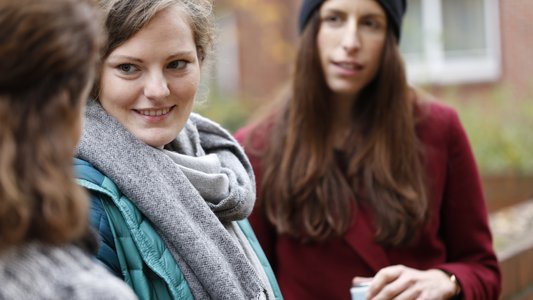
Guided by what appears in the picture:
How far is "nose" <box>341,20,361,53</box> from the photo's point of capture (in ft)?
10.4

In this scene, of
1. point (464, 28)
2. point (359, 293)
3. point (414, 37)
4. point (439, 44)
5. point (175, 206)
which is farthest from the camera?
point (464, 28)

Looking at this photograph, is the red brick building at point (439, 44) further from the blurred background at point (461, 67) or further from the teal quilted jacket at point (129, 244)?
the teal quilted jacket at point (129, 244)

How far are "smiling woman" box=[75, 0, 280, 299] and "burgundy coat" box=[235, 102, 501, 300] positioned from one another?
82 centimetres

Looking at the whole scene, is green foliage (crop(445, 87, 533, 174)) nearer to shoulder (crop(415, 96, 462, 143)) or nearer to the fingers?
shoulder (crop(415, 96, 462, 143))

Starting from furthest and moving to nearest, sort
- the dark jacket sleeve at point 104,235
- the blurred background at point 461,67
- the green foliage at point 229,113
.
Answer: the green foliage at point 229,113
the blurred background at point 461,67
the dark jacket sleeve at point 104,235

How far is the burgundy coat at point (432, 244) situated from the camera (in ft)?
10.1

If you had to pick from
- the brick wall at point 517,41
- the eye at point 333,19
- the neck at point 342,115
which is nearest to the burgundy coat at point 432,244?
the neck at point 342,115

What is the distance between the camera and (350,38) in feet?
10.4

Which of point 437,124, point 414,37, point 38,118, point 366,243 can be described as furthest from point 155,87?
point 414,37

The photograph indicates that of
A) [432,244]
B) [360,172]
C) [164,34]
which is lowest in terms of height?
[432,244]

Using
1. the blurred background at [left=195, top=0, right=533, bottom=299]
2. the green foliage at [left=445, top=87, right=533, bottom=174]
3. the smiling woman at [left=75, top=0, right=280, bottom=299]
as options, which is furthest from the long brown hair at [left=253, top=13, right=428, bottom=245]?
the green foliage at [left=445, top=87, right=533, bottom=174]

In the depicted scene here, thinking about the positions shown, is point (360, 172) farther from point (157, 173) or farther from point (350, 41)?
point (157, 173)

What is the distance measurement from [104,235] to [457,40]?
1208cm

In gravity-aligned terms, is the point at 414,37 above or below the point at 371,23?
below
